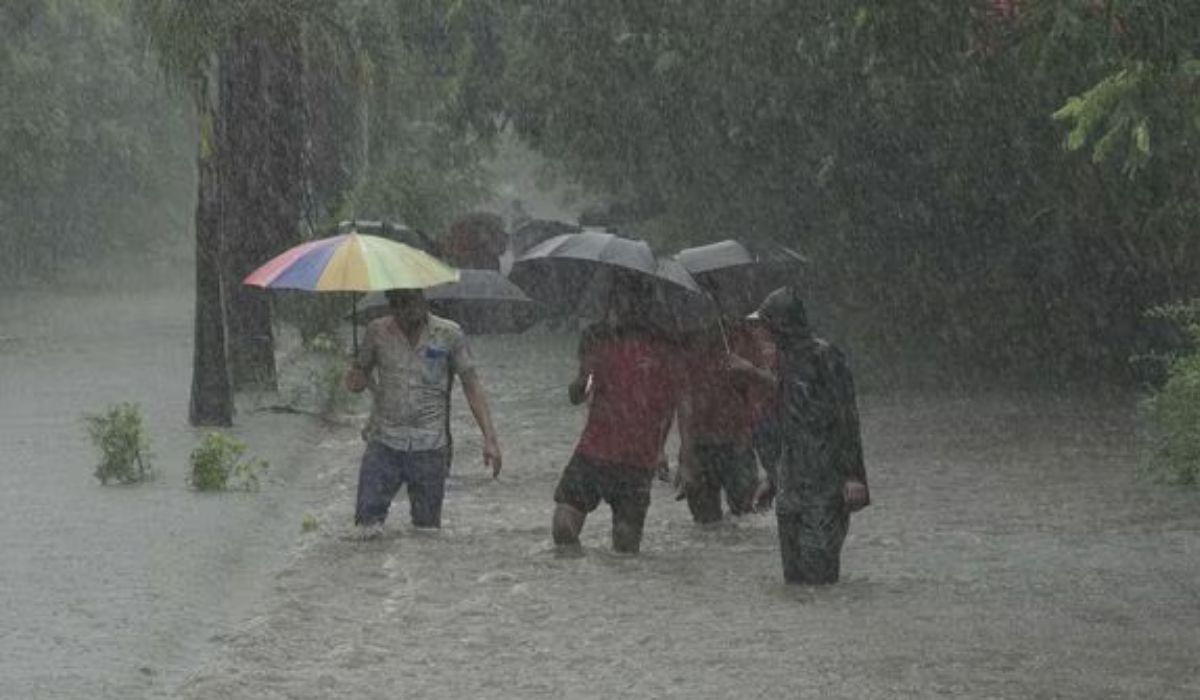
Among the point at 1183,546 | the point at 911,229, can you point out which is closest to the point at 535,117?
the point at 911,229

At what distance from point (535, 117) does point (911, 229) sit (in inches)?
249

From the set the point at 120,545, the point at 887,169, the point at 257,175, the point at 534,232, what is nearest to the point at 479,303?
the point at 120,545

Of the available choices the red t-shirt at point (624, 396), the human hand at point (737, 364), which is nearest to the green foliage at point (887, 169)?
the human hand at point (737, 364)

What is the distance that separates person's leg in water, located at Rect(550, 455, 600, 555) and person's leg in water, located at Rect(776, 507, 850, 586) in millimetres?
1308

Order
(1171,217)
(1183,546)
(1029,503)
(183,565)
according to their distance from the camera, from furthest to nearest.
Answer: (1171,217), (1029,503), (1183,546), (183,565)

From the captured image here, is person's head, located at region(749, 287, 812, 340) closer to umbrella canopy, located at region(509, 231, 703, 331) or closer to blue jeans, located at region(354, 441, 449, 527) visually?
umbrella canopy, located at region(509, 231, 703, 331)

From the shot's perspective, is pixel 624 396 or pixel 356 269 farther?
pixel 356 269

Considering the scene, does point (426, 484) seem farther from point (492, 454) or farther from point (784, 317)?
point (784, 317)

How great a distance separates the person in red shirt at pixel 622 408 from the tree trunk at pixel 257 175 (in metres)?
11.0

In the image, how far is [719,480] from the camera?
557 inches

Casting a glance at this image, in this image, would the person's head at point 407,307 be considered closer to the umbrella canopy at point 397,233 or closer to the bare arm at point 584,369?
the bare arm at point 584,369

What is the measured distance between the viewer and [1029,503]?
16078 millimetres

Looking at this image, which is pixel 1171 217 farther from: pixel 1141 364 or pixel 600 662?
pixel 600 662

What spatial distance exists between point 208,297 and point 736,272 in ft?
25.1
